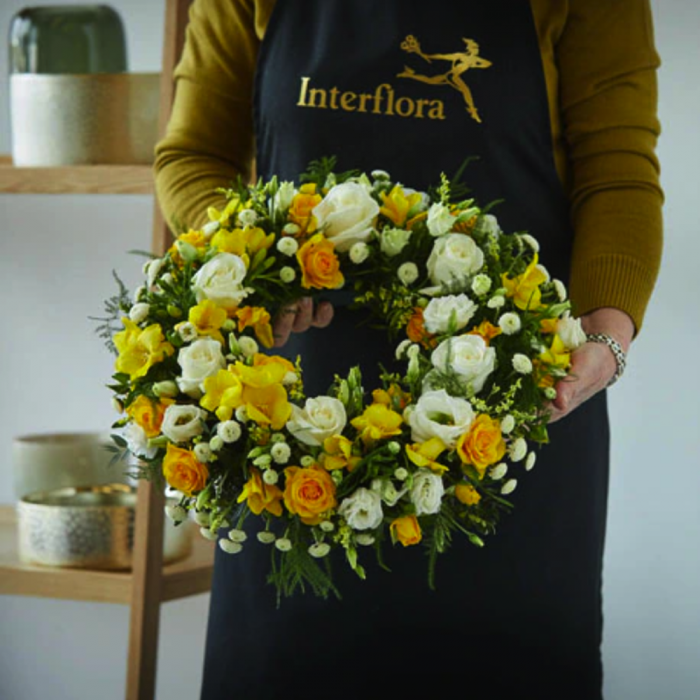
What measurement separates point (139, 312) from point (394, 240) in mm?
237

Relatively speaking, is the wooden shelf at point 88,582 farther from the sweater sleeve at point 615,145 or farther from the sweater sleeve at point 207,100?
the sweater sleeve at point 615,145

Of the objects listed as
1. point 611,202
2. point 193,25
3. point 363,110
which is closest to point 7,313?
point 193,25

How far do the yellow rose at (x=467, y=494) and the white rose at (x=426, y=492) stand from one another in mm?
37

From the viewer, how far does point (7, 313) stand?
2.36m

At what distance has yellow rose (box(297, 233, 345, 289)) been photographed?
3.27ft

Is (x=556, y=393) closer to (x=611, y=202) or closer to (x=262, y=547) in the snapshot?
(x=611, y=202)

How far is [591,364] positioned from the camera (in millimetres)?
1092

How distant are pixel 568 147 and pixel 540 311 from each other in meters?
0.38

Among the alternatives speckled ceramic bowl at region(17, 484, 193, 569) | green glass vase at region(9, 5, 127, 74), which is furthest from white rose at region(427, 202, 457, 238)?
green glass vase at region(9, 5, 127, 74)

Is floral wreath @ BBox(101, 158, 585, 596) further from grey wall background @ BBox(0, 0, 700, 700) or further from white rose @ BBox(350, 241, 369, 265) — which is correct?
grey wall background @ BBox(0, 0, 700, 700)

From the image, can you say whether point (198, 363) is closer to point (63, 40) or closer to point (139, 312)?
point (139, 312)

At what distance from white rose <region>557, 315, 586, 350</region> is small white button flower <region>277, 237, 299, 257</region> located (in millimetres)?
245

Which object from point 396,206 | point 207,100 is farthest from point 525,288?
point 207,100

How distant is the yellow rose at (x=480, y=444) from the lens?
88 centimetres
